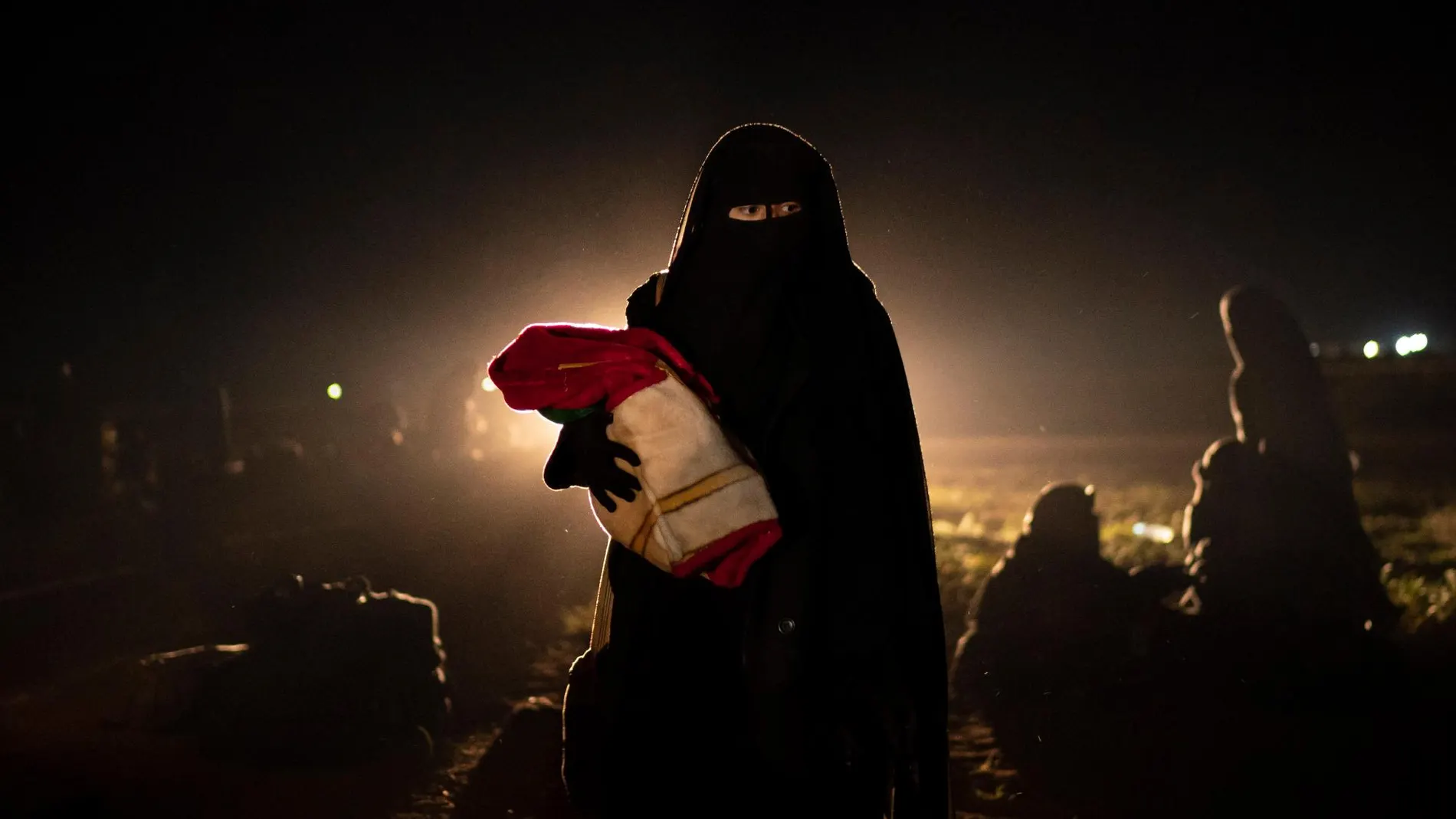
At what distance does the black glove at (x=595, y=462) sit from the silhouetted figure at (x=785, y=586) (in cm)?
1

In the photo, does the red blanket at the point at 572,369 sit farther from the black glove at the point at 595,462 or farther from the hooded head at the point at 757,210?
the hooded head at the point at 757,210

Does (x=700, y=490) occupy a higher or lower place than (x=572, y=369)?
lower

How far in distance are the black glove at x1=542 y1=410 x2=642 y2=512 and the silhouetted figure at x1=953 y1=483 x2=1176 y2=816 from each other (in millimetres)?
5112

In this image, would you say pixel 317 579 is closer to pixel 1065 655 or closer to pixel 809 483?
pixel 1065 655

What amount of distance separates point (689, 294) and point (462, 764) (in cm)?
535

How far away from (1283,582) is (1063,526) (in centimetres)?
174

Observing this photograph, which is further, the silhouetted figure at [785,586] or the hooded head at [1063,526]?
the hooded head at [1063,526]

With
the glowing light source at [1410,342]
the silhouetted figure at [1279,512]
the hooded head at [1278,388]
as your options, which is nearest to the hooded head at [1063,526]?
the silhouetted figure at [1279,512]

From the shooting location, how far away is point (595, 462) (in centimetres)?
211

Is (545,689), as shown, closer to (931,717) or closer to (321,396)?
(931,717)

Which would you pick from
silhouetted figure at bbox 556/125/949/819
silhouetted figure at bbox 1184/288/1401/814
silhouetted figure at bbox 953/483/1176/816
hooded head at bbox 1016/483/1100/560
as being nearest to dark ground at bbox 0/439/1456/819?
silhouetted figure at bbox 953/483/1176/816

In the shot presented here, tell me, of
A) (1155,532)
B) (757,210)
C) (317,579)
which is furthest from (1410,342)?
(757,210)

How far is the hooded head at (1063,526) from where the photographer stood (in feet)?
26.4

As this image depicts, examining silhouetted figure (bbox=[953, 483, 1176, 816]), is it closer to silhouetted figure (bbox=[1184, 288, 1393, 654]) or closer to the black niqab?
silhouetted figure (bbox=[1184, 288, 1393, 654])
